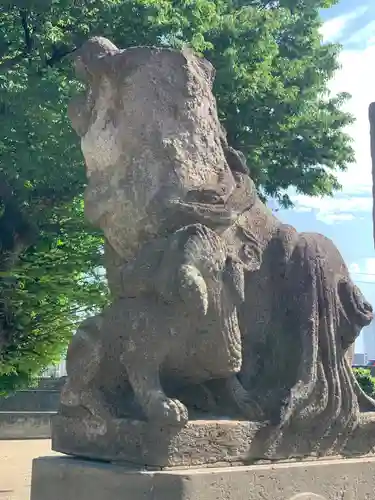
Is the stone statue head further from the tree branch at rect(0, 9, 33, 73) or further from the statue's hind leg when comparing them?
the tree branch at rect(0, 9, 33, 73)

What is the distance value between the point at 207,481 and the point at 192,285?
0.88m

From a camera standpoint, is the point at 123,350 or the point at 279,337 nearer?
Answer: the point at 123,350

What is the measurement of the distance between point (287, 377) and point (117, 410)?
2.99 ft

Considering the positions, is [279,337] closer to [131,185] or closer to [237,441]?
[237,441]

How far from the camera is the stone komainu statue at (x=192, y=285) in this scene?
3797mm

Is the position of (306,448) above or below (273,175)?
below

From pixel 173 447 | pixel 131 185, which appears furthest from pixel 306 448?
pixel 131 185

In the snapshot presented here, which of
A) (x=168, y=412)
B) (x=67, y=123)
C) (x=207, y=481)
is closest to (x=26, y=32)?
(x=67, y=123)

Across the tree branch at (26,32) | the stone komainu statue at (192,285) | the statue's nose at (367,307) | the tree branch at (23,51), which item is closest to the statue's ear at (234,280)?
the stone komainu statue at (192,285)

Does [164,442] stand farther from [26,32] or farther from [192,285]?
[26,32]

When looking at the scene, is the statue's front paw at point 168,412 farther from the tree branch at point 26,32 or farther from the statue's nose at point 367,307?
the tree branch at point 26,32

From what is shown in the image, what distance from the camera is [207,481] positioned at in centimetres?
340

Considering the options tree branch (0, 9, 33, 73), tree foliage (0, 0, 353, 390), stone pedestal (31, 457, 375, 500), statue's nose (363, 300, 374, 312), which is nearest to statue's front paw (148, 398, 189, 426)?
stone pedestal (31, 457, 375, 500)

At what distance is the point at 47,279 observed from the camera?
1212 centimetres
